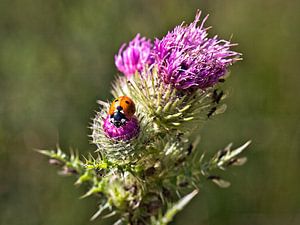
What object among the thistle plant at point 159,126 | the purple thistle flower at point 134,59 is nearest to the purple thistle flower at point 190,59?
the thistle plant at point 159,126

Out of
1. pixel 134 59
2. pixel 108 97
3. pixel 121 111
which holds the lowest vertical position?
pixel 121 111

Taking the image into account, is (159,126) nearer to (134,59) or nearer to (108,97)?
(134,59)

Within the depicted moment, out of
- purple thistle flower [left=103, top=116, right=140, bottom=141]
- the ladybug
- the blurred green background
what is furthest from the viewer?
the blurred green background

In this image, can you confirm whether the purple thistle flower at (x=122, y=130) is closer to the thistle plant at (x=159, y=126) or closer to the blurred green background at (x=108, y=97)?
the thistle plant at (x=159, y=126)

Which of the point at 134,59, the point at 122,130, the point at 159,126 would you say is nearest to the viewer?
the point at 122,130

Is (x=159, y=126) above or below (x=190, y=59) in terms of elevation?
below

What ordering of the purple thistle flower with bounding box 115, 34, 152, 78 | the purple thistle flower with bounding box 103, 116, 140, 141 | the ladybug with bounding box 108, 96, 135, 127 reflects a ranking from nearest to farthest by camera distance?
the ladybug with bounding box 108, 96, 135, 127
the purple thistle flower with bounding box 103, 116, 140, 141
the purple thistle flower with bounding box 115, 34, 152, 78

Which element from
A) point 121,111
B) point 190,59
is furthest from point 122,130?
point 190,59

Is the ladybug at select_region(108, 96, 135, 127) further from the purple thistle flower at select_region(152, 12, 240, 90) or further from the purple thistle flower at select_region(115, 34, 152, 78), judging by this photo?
the purple thistle flower at select_region(115, 34, 152, 78)

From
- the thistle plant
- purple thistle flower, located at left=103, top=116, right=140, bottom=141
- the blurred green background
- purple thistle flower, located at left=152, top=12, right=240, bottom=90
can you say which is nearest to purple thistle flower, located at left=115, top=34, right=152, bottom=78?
the thistle plant

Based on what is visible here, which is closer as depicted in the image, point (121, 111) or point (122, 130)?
point (121, 111)
